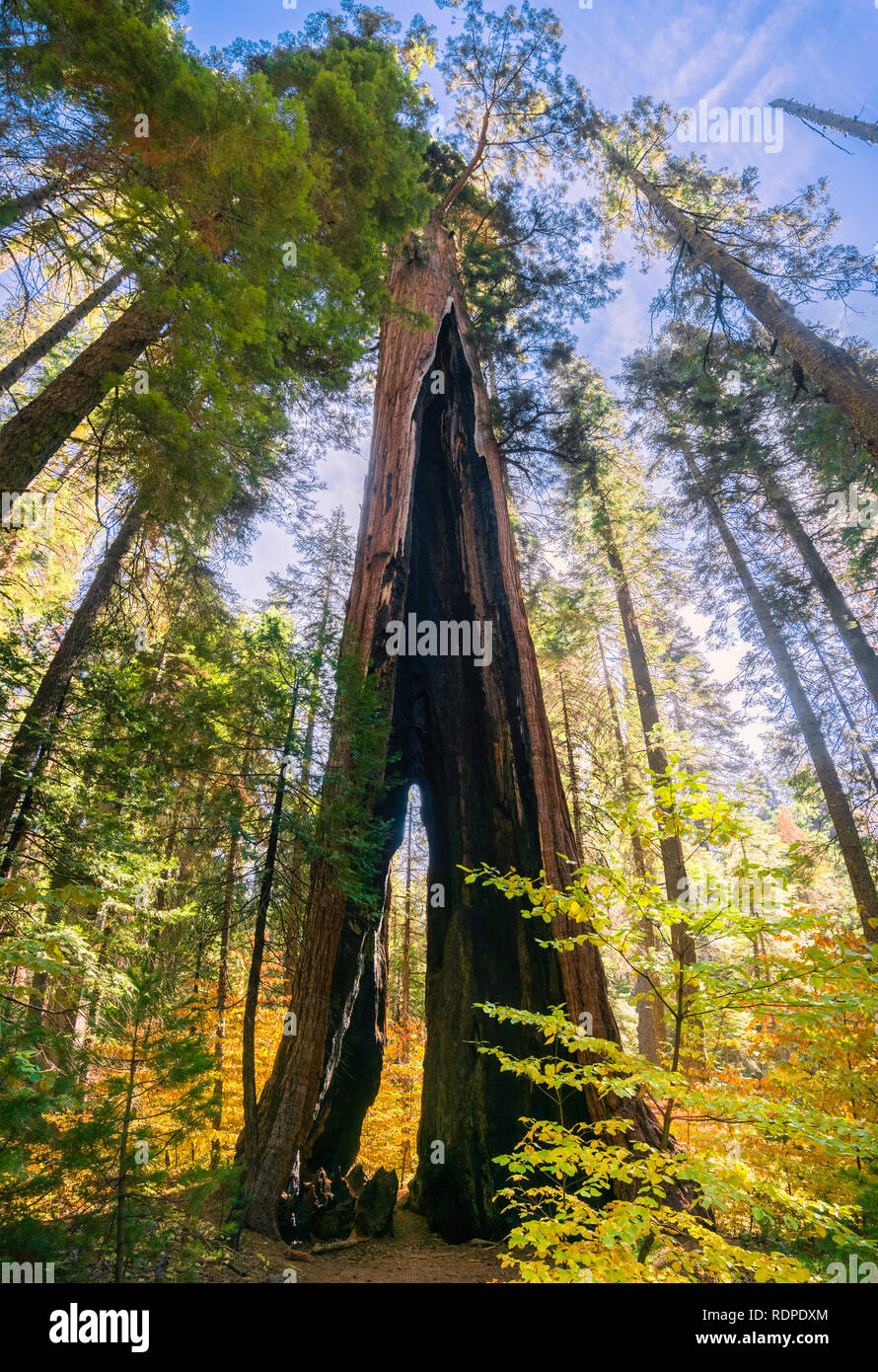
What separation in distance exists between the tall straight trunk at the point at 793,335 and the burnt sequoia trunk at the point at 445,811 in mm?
3516

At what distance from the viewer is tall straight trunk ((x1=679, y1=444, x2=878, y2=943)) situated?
750 centimetres

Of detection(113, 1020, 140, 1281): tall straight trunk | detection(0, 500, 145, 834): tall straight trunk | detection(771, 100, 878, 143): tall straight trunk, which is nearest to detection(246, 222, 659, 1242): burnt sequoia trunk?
detection(113, 1020, 140, 1281): tall straight trunk

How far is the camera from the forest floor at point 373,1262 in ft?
12.5

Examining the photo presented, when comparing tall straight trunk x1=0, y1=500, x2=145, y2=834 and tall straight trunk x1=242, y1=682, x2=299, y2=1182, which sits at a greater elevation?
tall straight trunk x1=0, y1=500, x2=145, y2=834

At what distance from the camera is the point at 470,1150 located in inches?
219

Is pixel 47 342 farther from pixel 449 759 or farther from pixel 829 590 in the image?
pixel 829 590

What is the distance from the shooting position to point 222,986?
7.28 m

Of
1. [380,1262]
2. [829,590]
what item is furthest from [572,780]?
[380,1262]

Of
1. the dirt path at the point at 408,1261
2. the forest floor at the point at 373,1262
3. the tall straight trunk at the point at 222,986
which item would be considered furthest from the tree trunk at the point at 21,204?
the dirt path at the point at 408,1261

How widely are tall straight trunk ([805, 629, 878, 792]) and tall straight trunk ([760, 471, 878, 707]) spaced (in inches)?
31.4

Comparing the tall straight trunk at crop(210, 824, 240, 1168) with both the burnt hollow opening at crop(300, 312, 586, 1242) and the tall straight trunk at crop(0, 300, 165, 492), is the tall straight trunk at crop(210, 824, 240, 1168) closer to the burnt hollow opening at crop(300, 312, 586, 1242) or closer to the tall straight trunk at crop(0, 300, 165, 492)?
the burnt hollow opening at crop(300, 312, 586, 1242)

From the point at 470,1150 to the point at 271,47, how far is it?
11.0 meters
